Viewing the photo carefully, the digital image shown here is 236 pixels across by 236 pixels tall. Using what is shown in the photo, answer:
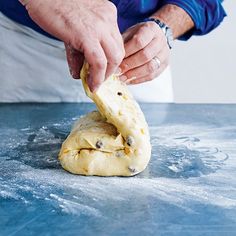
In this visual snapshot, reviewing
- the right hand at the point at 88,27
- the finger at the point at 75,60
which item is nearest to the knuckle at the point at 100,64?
the right hand at the point at 88,27

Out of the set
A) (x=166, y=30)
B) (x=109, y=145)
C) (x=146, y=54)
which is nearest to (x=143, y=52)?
(x=146, y=54)

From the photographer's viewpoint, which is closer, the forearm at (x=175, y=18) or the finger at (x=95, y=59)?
the finger at (x=95, y=59)

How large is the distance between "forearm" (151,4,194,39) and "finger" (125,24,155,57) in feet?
0.61

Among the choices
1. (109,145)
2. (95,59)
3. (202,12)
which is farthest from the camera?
(202,12)

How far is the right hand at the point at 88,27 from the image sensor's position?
0.83 metres

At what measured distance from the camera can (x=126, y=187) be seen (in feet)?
2.94

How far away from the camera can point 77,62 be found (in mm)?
977

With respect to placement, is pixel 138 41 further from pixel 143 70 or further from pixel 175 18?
pixel 175 18

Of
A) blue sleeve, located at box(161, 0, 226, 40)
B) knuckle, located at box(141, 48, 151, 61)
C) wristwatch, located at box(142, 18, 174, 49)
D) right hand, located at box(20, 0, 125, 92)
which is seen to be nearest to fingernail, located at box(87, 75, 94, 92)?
right hand, located at box(20, 0, 125, 92)

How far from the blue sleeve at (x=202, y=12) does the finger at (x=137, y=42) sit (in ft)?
0.84

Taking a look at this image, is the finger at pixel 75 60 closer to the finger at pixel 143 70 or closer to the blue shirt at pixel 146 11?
the finger at pixel 143 70

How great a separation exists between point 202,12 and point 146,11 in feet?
0.48

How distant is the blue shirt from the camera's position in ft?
4.24

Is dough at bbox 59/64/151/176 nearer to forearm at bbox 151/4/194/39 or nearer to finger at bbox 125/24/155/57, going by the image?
finger at bbox 125/24/155/57
